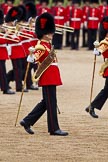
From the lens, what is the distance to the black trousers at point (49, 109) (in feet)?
30.6

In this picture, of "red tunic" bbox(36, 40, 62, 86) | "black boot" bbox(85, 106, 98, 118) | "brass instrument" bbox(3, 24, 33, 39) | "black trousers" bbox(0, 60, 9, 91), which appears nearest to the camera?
"red tunic" bbox(36, 40, 62, 86)

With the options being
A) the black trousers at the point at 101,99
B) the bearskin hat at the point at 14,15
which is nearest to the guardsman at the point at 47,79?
the black trousers at the point at 101,99

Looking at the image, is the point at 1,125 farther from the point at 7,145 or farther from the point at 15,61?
the point at 15,61

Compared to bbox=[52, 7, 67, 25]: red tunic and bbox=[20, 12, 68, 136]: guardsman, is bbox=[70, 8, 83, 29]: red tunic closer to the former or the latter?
bbox=[52, 7, 67, 25]: red tunic

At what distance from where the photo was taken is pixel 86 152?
27.8 ft

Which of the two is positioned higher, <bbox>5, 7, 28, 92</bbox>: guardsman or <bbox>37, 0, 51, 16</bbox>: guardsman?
<bbox>5, 7, 28, 92</bbox>: guardsman

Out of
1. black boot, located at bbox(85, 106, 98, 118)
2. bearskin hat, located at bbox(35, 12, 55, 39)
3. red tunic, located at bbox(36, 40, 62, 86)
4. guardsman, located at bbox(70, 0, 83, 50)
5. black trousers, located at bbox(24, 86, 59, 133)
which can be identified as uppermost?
bearskin hat, located at bbox(35, 12, 55, 39)

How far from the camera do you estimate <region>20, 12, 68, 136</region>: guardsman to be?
9273 mm

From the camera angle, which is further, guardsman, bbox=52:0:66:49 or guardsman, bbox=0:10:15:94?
guardsman, bbox=52:0:66:49

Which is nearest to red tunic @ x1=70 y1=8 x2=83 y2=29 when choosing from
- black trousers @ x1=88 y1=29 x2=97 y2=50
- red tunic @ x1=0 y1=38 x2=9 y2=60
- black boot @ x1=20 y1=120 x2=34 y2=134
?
black trousers @ x1=88 y1=29 x2=97 y2=50

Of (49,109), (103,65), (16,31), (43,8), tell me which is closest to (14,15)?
(16,31)

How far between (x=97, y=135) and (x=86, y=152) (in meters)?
1.07

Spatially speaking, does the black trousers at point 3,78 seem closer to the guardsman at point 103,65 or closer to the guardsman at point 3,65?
the guardsman at point 3,65

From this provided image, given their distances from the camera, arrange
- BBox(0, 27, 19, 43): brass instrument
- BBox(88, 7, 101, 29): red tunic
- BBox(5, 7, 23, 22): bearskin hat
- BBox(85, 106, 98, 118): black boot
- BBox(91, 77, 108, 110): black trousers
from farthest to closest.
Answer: BBox(88, 7, 101, 29): red tunic → BBox(5, 7, 23, 22): bearskin hat → BBox(0, 27, 19, 43): brass instrument → BBox(85, 106, 98, 118): black boot → BBox(91, 77, 108, 110): black trousers
